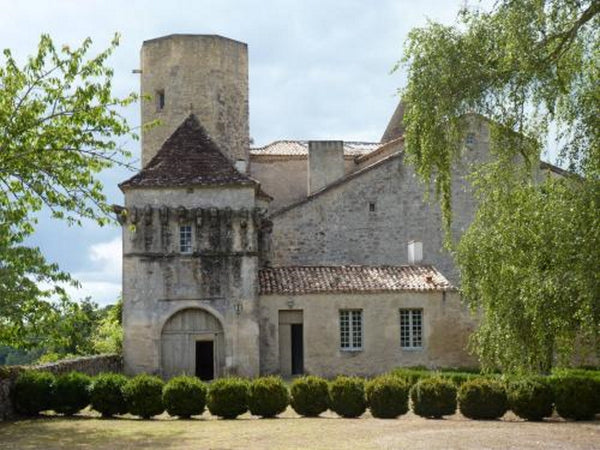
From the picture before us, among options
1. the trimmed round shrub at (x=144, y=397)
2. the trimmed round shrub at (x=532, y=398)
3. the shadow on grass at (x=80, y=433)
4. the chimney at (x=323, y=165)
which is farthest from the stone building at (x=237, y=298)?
the trimmed round shrub at (x=532, y=398)

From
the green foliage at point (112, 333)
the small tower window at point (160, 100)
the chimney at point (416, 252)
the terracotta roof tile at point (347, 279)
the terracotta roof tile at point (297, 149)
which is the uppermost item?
the small tower window at point (160, 100)

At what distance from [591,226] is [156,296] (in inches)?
678

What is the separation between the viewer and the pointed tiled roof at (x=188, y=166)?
91.2 feet

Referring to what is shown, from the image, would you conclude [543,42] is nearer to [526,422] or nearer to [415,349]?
[526,422]

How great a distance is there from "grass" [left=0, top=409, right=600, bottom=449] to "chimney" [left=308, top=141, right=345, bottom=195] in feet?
61.9

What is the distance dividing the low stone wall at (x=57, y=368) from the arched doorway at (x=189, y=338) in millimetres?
1649

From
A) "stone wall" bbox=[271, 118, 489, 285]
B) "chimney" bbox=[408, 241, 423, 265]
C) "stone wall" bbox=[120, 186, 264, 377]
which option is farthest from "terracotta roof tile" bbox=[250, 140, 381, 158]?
"stone wall" bbox=[120, 186, 264, 377]

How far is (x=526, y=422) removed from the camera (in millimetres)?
17750

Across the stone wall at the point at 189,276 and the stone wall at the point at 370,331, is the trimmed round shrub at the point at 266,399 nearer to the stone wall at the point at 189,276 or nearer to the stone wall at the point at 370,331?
the stone wall at the point at 189,276

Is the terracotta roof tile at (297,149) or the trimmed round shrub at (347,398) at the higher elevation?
the terracotta roof tile at (297,149)

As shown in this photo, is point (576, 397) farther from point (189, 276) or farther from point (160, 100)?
point (160, 100)

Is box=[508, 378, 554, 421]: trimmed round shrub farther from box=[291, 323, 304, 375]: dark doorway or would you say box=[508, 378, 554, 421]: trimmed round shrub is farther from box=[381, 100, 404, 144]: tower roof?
box=[381, 100, 404, 144]: tower roof

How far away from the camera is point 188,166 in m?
28.4

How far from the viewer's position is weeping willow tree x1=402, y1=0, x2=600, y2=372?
1344 cm
